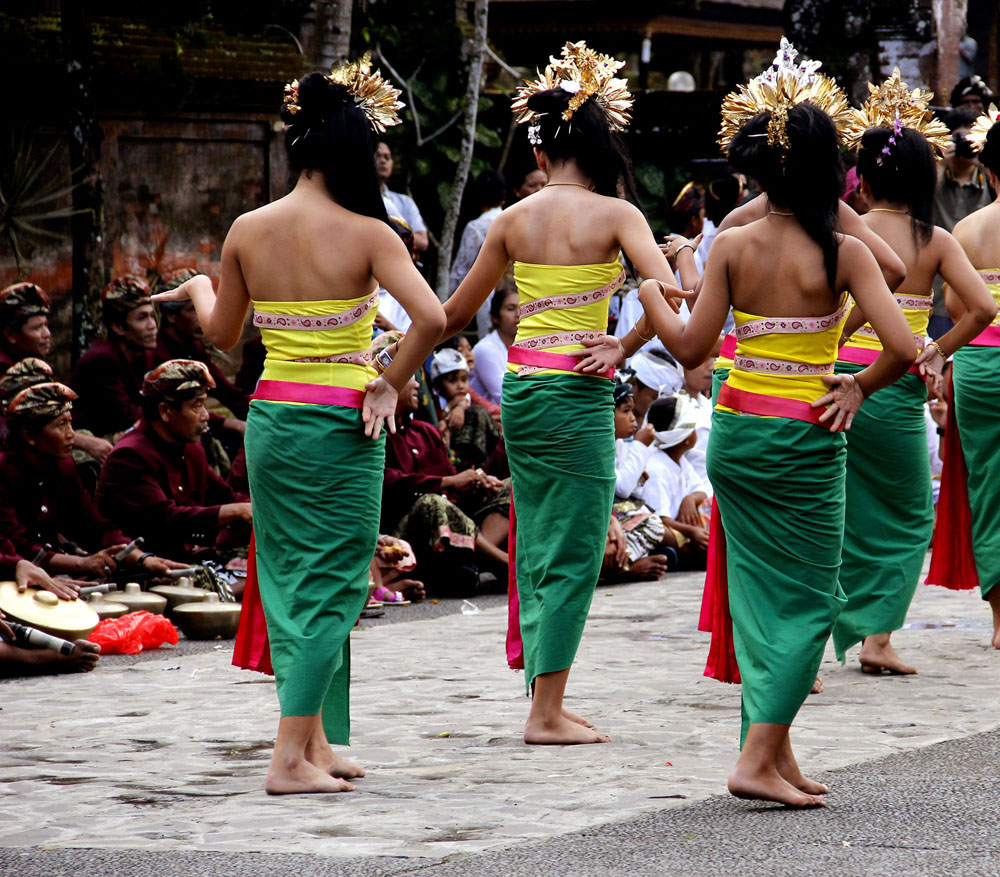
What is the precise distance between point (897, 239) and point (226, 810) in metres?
3.57

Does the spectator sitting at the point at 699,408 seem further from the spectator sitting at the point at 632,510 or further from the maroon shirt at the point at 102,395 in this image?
the maroon shirt at the point at 102,395

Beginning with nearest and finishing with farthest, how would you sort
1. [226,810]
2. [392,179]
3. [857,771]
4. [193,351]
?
1. [226,810]
2. [857,771]
3. [193,351]
4. [392,179]

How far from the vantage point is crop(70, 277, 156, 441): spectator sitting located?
944cm

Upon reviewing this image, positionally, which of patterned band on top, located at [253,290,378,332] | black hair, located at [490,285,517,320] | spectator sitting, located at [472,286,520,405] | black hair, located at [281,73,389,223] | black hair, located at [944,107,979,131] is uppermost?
black hair, located at [944,107,979,131]

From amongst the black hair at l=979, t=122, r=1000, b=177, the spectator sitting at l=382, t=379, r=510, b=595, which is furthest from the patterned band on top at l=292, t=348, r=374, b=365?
the spectator sitting at l=382, t=379, r=510, b=595

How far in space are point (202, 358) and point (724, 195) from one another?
3969 mm

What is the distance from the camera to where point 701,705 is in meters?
6.11

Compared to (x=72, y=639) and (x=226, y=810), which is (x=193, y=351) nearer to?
(x=72, y=639)

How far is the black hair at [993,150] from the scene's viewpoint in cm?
751

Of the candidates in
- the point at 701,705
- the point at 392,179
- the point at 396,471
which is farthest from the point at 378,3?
the point at 701,705

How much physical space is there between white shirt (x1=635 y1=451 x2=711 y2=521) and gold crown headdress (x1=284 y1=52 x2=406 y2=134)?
5428 mm

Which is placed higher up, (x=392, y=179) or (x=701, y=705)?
(x=392, y=179)

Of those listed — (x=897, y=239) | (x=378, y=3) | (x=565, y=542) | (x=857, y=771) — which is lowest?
(x=857, y=771)

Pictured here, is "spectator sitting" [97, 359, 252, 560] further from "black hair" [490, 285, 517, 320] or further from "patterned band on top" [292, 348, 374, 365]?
"patterned band on top" [292, 348, 374, 365]
